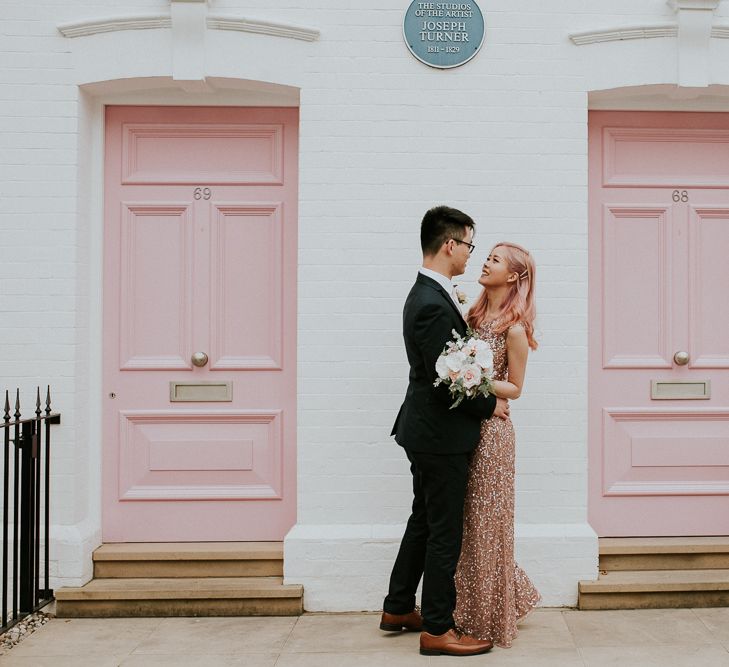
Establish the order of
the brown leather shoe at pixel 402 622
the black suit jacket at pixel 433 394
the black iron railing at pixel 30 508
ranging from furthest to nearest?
the black iron railing at pixel 30 508 → the brown leather shoe at pixel 402 622 → the black suit jacket at pixel 433 394

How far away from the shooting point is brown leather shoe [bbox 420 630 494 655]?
3.96m

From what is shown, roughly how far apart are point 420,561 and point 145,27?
3.35 metres

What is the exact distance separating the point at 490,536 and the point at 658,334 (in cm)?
182

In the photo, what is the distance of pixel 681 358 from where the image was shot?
4.97 m

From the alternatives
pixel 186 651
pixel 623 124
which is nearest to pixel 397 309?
pixel 623 124

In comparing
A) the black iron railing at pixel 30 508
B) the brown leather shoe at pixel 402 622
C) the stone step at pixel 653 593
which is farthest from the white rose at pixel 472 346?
the black iron railing at pixel 30 508

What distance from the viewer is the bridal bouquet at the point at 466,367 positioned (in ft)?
12.1

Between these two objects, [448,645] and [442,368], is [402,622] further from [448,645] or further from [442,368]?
[442,368]

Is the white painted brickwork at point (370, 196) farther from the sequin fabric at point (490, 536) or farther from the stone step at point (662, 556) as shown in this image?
the sequin fabric at point (490, 536)

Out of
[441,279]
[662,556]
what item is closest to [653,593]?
[662,556]

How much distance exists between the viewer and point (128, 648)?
416cm

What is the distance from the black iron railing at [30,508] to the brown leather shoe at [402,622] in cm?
192

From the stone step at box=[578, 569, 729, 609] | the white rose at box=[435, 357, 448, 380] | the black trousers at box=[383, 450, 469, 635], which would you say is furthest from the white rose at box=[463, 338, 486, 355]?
the stone step at box=[578, 569, 729, 609]

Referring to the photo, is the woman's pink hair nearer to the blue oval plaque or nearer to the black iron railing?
the blue oval plaque
